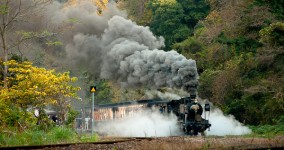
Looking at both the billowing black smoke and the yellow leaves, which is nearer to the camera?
the yellow leaves

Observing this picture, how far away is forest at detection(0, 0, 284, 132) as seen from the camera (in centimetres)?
2139

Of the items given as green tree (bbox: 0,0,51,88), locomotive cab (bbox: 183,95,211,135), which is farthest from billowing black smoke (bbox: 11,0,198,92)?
locomotive cab (bbox: 183,95,211,135)

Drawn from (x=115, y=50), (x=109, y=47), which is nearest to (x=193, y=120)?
(x=115, y=50)

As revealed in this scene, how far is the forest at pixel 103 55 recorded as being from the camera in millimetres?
21391

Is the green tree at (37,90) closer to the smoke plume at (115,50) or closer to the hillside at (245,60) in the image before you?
the smoke plume at (115,50)

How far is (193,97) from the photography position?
72.5ft

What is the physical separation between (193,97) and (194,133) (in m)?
1.77

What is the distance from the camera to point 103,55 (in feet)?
98.2

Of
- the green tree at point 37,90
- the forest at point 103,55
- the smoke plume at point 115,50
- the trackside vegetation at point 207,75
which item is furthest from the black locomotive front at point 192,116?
the green tree at point 37,90

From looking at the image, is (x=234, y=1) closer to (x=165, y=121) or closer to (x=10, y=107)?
(x=165, y=121)

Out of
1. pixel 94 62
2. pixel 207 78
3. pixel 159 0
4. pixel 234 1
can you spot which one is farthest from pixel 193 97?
→ pixel 159 0

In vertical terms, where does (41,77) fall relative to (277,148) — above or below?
above

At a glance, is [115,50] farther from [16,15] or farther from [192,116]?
[192,116]

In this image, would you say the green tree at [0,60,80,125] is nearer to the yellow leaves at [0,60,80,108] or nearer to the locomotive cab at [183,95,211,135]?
the yellow leaves at [0,60,80,108]
